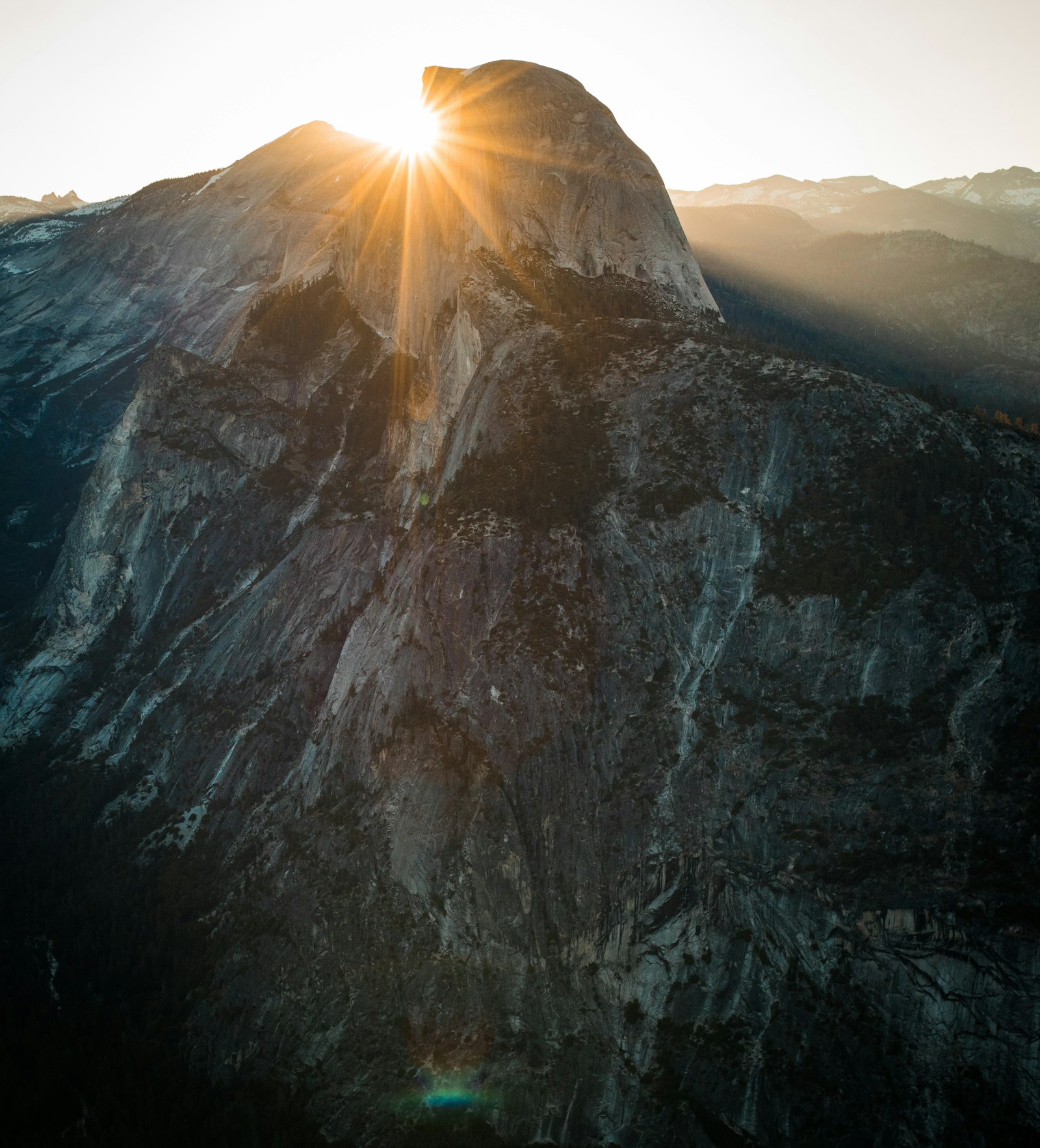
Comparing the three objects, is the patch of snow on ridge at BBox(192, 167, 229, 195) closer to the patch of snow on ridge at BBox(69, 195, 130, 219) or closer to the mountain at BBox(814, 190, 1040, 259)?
the patch of snow on ridge at BBox(69, 195, 130, 219)

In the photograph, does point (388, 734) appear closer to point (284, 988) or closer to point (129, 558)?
point (284, 988)

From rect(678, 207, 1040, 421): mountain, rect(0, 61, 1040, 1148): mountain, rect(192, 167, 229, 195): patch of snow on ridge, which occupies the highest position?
rect(192, 167, 229, 195): patch of snow on ridge

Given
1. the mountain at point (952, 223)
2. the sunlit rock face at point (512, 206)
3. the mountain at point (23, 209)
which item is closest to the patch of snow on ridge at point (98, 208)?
the mountain at point (23, 209)

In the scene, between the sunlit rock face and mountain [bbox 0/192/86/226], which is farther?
mountain [bbox 0/192/86/226]

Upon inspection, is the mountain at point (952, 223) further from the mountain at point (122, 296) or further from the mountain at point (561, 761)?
the mountain at point (561, 761)

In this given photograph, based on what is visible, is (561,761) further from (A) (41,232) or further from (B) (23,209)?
(B) (23,209)

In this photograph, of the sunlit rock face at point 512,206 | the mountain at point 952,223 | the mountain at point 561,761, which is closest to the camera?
the mountain at point 561,761

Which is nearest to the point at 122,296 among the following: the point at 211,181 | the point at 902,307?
the point at 211,181

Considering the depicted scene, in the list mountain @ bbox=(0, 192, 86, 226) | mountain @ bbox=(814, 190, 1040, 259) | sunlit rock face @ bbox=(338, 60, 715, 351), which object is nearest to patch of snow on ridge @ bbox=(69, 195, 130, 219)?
mountain @ bbox=(0, 192, 86, 226)

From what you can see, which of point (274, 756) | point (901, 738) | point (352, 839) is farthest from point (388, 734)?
point (901, 738)
